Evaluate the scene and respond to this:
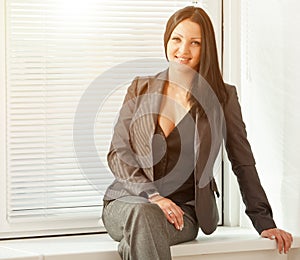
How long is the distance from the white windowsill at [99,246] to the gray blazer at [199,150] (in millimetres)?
67

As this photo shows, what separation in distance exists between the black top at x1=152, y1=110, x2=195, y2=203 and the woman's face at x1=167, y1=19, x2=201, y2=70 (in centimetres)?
18

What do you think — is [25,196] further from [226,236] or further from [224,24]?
[224,24]

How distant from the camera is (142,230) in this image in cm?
237

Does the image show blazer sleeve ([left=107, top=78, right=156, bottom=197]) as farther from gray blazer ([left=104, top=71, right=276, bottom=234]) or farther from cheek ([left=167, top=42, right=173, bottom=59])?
cheek ([left=167, top=42, right=173, bottom=59])

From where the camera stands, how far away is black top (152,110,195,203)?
2.66 m

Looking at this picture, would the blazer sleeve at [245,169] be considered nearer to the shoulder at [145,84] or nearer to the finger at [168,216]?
the shoulder at [145,84]

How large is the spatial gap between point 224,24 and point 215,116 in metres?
0.62

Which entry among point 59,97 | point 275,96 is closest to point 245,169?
point 275,96

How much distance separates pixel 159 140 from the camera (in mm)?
2660

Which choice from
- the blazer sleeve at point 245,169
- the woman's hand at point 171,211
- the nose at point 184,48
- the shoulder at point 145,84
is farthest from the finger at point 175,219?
the nose at point 184,48

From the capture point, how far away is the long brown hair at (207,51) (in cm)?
266

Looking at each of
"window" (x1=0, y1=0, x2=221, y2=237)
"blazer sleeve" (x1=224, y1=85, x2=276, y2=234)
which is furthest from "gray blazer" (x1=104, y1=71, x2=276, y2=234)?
"window" (x1=0, y1=0, x2=221, y2=237)

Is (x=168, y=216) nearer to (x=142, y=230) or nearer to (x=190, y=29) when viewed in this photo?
(x=142, y=230)

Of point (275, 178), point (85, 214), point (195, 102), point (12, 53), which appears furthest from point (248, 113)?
point (12, 53)
